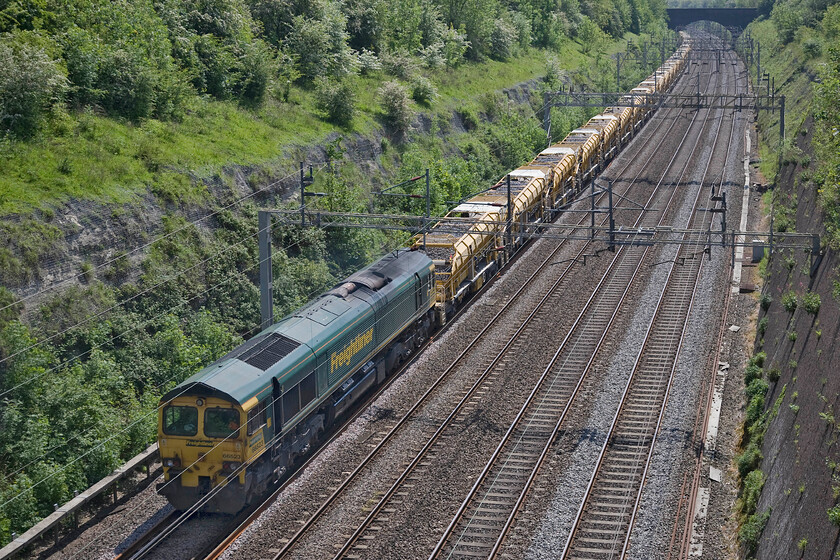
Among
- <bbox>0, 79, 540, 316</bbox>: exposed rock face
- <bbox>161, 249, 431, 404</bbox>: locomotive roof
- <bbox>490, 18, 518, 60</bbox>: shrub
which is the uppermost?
<bbox>490, 18, 518, 60</bbox>: shrub

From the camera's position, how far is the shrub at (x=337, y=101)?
42.6 meters

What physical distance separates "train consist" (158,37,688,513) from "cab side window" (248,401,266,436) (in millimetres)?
30

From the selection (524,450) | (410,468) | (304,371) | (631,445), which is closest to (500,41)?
(631,445)

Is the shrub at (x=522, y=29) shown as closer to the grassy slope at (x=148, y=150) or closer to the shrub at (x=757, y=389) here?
the grassy slope at (x=148, y=150)

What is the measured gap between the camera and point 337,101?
42.6 meters

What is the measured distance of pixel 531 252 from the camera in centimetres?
4144

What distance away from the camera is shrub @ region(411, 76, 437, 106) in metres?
52.2

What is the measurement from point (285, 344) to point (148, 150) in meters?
12.4

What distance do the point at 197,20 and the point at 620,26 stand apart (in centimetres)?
9204

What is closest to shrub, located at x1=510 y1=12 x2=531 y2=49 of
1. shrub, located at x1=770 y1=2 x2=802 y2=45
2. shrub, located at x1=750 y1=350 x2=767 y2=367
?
shrub, located at x1=770 y1=2 x2=802 y2=45

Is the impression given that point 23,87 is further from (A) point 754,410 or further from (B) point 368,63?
(B) point 368,63

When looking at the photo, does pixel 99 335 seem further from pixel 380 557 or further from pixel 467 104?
pixel 467 104

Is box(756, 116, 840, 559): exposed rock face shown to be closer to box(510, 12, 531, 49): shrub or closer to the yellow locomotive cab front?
the yellow locomotive cab front

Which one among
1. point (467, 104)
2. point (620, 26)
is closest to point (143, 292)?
point (467, 104)
